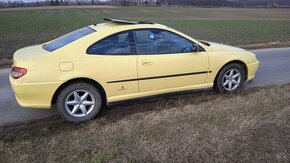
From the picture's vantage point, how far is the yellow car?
4309 mm

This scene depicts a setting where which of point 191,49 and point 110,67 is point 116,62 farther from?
point 191,49

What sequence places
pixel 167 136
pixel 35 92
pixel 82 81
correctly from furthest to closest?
pixel 82 81, pixel 35 92, pixel 167 136

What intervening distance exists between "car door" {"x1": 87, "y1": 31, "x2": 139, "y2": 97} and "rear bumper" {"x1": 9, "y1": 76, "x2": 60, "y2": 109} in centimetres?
69

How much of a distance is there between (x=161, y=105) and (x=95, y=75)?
54.3 inches

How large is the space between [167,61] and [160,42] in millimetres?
361

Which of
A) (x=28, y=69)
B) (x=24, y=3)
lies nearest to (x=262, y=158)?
(x=28, y=69)

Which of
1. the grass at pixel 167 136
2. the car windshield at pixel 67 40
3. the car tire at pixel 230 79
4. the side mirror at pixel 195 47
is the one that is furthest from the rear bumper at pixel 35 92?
the car tire at pixel 230 79

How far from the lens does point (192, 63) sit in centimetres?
517

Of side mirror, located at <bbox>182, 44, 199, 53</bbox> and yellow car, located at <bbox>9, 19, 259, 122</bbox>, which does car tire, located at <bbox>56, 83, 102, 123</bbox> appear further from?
side mirror, located at <bbox>182, 44, 199, 53</bbox>

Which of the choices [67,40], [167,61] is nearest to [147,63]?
[167,61]

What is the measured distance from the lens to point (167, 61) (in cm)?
495

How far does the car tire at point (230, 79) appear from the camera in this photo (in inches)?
220

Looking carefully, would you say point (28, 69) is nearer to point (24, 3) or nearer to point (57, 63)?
point (57, 63)

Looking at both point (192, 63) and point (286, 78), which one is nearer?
point (192, 63)
